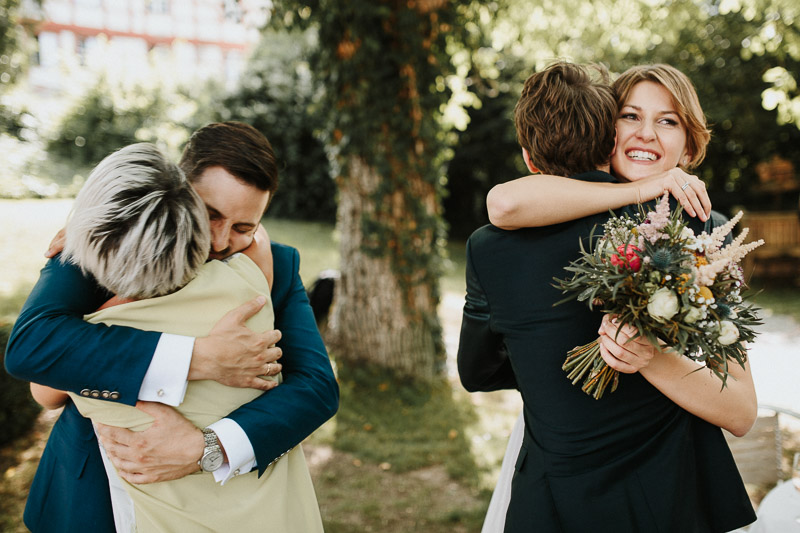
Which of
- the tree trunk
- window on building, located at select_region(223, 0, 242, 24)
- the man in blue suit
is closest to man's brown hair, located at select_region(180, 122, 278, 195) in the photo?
the man in blue suit

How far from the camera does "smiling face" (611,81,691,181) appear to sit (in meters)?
1.96

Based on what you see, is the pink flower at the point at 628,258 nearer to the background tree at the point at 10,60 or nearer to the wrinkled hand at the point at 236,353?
the wrinkled hand at the point at 236,353

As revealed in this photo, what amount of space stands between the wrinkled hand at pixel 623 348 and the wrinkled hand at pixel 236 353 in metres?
0.97

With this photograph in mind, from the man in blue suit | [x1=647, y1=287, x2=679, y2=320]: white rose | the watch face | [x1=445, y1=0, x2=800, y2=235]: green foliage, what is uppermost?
[x1=445, y1=0, x2=800, y2=235]: green foliage

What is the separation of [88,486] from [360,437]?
12.7ft

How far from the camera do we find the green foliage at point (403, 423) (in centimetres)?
503

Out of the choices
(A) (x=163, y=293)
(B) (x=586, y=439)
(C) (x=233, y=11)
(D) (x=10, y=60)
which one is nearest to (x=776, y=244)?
(C) (x=233, y=11)

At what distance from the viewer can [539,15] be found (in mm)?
7391

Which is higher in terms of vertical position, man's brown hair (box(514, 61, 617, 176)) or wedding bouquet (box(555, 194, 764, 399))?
man's brown hair (box(514, 61, 617, 176))

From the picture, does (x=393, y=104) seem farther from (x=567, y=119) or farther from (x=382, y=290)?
(x=567, y=119)

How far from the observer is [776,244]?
1399cm

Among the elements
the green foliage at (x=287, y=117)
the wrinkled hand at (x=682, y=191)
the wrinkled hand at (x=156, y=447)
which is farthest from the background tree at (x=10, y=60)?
the wrinkled hand at (x=682, y=191)

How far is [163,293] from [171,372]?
0.72 ft

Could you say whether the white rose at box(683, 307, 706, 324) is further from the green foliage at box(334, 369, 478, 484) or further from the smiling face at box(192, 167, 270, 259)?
the green foliage at box(334, 369, 478, 484)
